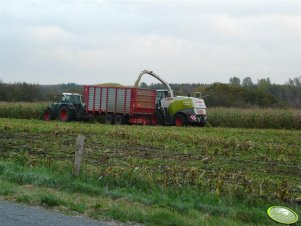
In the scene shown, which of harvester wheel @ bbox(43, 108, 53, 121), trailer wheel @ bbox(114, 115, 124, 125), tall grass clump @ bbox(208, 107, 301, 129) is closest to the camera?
trailer wheel @ bbox(114, 115, 124, 125)

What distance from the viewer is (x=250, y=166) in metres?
14.4

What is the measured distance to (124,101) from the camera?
3403 centimetres

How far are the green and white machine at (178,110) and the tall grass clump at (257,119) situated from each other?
17.2 ft

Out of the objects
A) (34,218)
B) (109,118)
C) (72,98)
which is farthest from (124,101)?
(34,218)

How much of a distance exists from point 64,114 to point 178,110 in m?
8.53

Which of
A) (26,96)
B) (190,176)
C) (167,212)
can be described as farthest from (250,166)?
(26,96)

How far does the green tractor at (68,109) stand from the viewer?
3675 centimetres

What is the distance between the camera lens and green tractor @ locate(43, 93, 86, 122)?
3675 centimetres

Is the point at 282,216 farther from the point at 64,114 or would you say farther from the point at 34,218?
the point at 64,114

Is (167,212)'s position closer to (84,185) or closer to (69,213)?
(69,213)

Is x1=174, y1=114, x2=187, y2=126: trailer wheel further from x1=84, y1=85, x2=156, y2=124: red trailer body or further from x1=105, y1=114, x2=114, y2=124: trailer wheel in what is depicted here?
x1=105, y1=114, x2=114, y2=124: trailer wheel

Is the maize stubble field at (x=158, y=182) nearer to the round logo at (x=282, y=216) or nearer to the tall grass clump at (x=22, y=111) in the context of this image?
the round logo at (x=282, y=216)

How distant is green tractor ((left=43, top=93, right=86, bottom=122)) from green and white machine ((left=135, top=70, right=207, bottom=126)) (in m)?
4.78

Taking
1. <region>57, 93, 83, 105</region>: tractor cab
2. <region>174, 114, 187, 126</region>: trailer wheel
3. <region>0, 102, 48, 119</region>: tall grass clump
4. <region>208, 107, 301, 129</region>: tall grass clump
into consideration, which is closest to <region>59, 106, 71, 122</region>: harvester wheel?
<region>57, 93, 83, 105</region>: tractor cab
